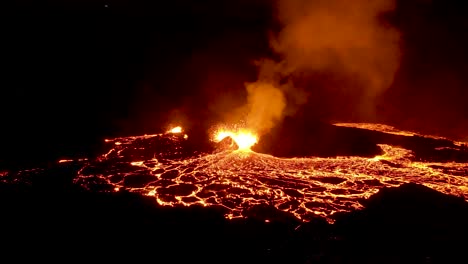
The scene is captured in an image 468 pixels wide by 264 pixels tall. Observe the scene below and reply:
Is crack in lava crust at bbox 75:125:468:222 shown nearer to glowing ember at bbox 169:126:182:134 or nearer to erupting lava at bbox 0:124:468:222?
erupting lava at bbox 0:124:468:222

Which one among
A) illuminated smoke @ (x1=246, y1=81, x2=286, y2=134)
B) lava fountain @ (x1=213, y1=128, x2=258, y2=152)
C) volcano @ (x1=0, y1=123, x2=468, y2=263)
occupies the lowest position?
volcano @ (x1=0, y1=123, x2=468, y2=263)

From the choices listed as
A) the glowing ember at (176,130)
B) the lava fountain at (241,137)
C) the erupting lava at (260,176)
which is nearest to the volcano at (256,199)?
the erupting lava at (260,176)

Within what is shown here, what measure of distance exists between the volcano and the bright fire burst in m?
0.63

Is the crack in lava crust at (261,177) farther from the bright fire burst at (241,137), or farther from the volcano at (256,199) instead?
the bright fire burst at (241,137)

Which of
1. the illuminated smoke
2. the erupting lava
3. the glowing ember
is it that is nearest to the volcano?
the erupting lava

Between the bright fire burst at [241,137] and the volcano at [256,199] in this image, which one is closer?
the volcano at [256,199]

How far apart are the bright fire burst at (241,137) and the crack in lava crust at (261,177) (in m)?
1.15

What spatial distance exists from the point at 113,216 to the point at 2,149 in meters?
8.02

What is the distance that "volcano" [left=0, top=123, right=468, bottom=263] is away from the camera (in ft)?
21.0

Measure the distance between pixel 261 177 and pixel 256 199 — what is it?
4.99ft

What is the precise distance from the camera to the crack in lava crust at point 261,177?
786 cm

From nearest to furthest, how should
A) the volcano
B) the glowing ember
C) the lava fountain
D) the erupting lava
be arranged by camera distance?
the volcano
the erupting lava
the lava fountain
the glowing ember

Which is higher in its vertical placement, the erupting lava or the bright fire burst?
the bright fire burst

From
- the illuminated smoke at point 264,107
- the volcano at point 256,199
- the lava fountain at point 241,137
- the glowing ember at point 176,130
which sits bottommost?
the volcano at point 256,199
